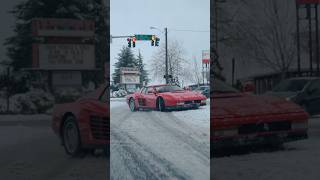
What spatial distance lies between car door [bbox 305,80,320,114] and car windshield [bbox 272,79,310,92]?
8 centimetres

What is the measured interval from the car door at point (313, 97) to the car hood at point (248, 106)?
0.09 meters

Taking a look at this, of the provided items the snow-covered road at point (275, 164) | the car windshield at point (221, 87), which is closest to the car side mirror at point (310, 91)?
the snow-covered road at point (275, 164)

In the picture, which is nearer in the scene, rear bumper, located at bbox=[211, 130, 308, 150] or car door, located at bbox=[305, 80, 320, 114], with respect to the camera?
rear bumper, located at bbox=[211, 130, 308, 150]

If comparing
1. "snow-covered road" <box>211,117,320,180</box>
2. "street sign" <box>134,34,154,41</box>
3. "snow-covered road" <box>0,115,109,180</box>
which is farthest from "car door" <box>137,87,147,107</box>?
"snow-covered road" <box>211,117,320,180</box>

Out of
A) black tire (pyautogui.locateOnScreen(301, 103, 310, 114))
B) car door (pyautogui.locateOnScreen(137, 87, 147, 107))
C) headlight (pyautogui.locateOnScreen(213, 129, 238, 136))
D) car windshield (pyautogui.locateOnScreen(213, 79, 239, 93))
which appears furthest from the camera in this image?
black tire (pyautogui.locateOnScreen(301, 103, 310, 114))

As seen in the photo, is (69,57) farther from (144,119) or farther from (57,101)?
(144,119)

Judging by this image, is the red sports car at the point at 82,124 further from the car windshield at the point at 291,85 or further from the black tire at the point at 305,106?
the black tire at the point at 305,106

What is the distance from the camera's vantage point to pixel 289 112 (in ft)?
13.1

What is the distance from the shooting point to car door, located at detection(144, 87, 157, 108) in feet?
11.4

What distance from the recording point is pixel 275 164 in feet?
12.5

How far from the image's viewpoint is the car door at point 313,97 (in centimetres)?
394

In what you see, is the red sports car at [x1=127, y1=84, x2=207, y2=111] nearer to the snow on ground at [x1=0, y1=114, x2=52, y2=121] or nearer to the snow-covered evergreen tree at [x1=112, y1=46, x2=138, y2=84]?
the snow-covered evergreen tree at [x1=112, y1=46, x2=138, y2=84]

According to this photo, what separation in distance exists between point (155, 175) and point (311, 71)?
1583mm

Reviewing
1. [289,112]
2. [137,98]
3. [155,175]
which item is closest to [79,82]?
[137,98]
